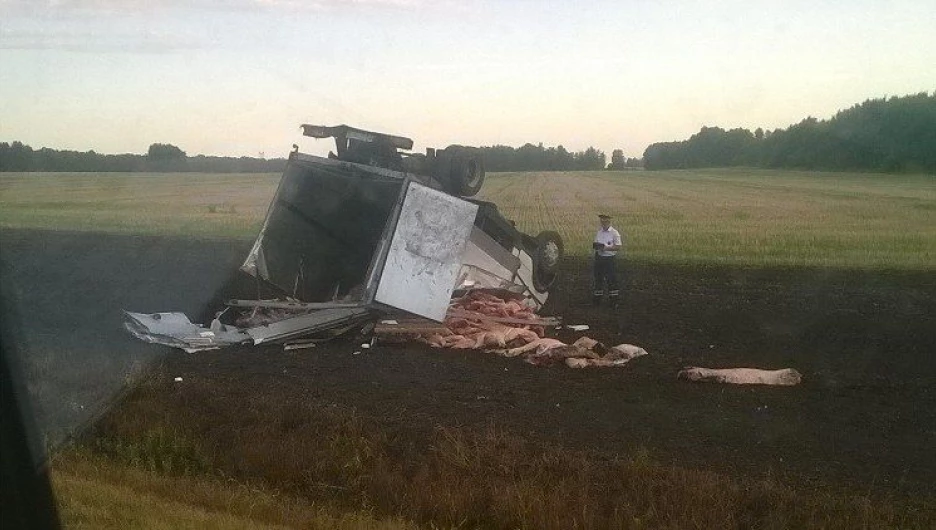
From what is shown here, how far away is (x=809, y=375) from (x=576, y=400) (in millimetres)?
3101

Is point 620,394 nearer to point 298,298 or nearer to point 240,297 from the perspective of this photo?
point 298,298

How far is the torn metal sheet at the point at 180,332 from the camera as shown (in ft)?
40.5

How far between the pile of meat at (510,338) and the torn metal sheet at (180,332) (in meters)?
2.63

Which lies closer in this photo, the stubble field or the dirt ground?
the stubble field

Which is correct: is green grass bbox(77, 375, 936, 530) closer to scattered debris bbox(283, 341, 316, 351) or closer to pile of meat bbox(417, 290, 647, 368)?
pile of meat bbox(417, 290, 647, 368)

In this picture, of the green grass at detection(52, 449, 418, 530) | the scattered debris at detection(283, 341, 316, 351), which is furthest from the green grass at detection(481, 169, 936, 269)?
the green grass at detection(52, 449, 418, 530)

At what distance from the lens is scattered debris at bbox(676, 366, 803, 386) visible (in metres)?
10.4

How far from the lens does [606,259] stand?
612 inches

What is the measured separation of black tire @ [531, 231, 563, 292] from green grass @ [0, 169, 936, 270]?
724 centimetres

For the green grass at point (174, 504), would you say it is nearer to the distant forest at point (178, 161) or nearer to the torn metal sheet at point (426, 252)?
the torn metal sheet at point (426, 252)

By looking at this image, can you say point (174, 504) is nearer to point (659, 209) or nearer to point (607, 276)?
point (607, 276)

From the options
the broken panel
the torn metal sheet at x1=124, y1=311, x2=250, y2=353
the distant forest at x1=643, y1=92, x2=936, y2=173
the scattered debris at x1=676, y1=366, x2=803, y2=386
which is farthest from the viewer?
the distant forest at x1=643, y1=92, x2=936, y2=173

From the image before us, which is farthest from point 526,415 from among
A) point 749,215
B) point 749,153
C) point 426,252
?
point 749,153

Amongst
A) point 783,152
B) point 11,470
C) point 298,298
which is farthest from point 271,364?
point 783,152
